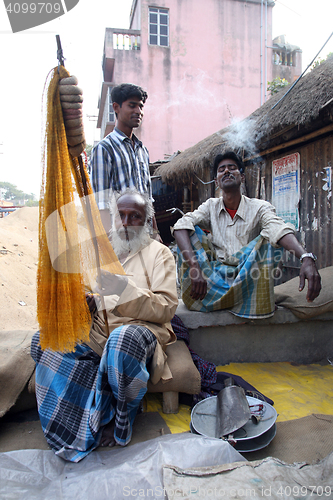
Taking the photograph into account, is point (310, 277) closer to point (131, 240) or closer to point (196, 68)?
point (131, 240)

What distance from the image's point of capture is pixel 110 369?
6.12 feet

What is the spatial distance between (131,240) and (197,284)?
2.32 ft

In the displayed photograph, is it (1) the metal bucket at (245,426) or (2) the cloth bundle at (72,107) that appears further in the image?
(1) the metal bucket at (245,426)

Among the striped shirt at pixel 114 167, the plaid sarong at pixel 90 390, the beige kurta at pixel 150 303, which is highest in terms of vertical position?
the striped shirt at pixel 114 167

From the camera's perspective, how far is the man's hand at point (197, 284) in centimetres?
A: 271

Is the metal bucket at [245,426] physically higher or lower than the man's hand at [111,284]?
lower

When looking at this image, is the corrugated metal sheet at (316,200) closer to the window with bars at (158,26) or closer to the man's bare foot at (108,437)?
the man's bare foot at (108,437)

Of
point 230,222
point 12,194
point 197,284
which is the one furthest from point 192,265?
point 12,194

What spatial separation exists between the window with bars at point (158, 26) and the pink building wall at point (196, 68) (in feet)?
0.67

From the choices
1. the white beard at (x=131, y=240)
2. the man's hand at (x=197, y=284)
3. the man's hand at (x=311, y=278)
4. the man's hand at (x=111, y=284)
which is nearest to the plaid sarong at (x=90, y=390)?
the man's hand at (x=111, y=284)

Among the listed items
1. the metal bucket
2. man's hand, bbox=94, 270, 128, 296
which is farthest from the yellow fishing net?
the metal bucket

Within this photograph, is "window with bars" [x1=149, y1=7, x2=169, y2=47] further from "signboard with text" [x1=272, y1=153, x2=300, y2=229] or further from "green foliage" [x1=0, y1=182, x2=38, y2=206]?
"green foliage" [x1=0, y1=182, x2=38, y2=206]

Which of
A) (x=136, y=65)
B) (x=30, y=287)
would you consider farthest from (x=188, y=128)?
(x=30, y=287)

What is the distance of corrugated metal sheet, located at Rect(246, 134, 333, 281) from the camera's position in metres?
4.33
